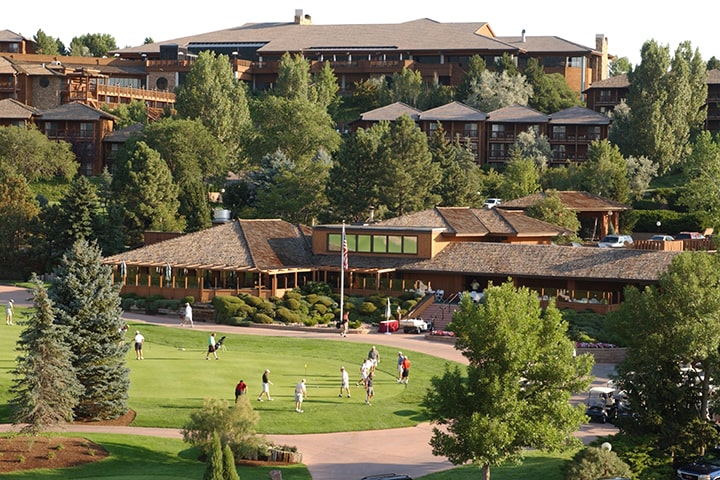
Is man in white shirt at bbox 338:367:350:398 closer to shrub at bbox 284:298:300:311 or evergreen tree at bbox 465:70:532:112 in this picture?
shrub at bbox 284:298:300:311

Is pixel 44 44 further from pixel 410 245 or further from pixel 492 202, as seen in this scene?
pixel 410 245

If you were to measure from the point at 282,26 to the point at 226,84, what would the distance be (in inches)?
1938

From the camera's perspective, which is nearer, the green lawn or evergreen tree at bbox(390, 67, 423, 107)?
the green lawn

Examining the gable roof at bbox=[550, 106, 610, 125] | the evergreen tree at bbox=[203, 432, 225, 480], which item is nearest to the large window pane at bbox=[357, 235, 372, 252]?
the evergreen tree at bbox=[203, 432, 225, 480]

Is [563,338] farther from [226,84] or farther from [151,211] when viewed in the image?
[226,84]

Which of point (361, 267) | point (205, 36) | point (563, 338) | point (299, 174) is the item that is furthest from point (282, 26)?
point (563, 338)

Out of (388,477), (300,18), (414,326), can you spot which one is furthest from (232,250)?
(300,18)

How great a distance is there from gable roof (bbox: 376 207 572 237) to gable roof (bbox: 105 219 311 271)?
276 inches

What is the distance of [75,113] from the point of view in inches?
5458

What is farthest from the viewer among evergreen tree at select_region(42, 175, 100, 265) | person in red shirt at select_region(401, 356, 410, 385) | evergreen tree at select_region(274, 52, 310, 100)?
evergreen tree at select_region(274, 52, 310, 100)

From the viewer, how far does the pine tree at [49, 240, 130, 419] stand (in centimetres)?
5044

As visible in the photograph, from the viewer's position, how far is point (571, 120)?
450 feet

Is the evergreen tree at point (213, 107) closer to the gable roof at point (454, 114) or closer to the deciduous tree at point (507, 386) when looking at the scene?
the gable roof at point (454, 114)

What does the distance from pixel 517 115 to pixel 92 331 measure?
305 feet
